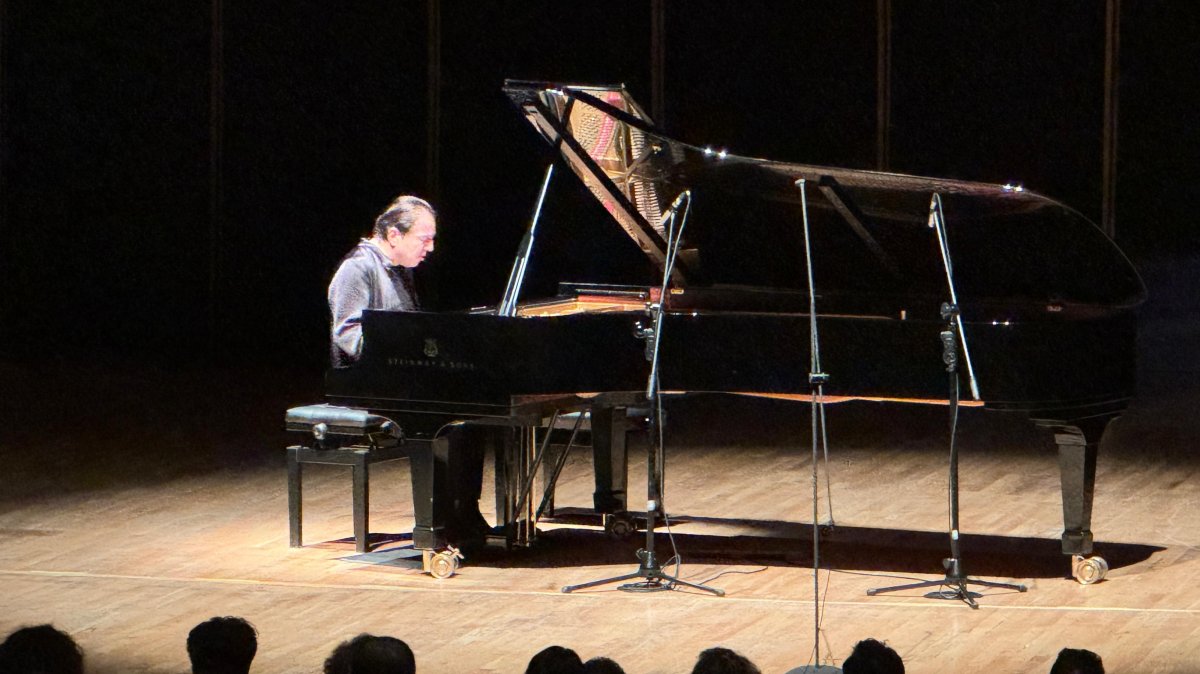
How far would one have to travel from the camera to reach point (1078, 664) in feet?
7.41

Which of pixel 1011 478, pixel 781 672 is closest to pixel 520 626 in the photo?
pixel 781 672

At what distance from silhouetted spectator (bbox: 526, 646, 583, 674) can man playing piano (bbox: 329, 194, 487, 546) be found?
2962mm

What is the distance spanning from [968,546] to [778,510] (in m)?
0.88

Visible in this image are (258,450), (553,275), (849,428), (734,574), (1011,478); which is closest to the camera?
(734,574)

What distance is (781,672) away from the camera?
13.2 feet

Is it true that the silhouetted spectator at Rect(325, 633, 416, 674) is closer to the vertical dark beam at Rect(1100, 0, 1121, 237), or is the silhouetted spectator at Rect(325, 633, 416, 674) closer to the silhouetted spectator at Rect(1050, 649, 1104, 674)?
the silhouetted spectator at Rect(1050, 649, 1104, 674)

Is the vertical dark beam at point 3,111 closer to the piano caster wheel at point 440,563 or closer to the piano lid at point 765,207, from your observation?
the piano lid at point 765,207

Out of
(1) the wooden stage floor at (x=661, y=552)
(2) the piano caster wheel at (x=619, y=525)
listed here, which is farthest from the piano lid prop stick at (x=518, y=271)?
(2) the piano caster wheel at (x=619, y=525)

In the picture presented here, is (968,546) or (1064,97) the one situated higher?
(1064,97)

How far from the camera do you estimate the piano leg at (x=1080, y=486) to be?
16.1 ft

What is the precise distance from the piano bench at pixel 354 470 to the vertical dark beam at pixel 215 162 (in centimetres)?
534

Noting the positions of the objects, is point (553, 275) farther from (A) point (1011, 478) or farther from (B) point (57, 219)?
(A) point (1011, 478)

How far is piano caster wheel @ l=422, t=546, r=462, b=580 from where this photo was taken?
5105 mm

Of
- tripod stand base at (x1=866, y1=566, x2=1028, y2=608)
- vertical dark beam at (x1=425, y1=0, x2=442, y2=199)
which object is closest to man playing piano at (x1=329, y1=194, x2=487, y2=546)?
tripod stand base at (x1=866, y1=566, x2=1028, y2=608)
